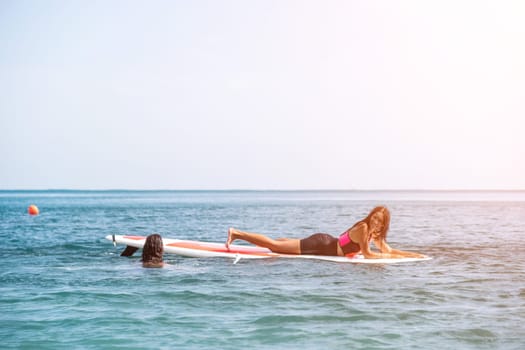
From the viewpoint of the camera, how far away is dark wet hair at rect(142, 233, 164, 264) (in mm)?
12039

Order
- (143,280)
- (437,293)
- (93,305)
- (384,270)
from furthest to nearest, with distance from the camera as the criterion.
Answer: (384,270) → (143,280) → (437,293) → (93,305)

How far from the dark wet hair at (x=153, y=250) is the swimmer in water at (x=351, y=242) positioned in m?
1.46

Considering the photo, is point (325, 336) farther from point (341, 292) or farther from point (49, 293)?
point (49, 293)

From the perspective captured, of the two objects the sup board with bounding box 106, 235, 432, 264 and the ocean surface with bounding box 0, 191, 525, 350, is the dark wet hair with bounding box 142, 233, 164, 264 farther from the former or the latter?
the sup board with bounding box 106, 235, 432, 264

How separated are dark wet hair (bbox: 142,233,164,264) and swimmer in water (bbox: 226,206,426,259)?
146 cm

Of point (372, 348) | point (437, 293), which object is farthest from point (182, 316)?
point (437, 293)

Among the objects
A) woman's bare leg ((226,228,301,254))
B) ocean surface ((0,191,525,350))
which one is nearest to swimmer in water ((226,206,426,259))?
woman's bare leg ((226,228,301,254))

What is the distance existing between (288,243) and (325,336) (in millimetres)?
6156

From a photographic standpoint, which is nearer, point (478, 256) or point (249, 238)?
point (249, 238)

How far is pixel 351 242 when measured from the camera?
1217cm

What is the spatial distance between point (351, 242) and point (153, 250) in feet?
13.2

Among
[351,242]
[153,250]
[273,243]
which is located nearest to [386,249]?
[351,242]

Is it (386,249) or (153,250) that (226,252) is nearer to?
(153,250)

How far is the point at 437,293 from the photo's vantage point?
9109 millimetres
